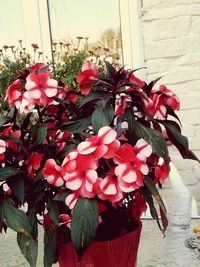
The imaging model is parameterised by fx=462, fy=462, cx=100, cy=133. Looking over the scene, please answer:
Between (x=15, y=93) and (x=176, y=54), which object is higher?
(x=15, y=93)

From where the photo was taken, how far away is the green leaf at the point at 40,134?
0.72 metres

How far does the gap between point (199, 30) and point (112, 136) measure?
187cm

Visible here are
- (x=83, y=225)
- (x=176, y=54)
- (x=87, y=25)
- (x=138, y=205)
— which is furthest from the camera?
(x=87, y=25)

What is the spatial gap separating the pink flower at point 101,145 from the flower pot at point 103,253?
0.64 feet

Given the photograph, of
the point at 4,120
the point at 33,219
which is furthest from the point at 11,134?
the point at 33,219

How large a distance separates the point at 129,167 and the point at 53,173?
0.39 ft

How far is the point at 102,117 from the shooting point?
0.65 m

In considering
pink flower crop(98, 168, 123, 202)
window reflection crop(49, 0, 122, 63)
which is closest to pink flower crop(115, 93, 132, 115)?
pink flower crop(98, 168, 123, 202)

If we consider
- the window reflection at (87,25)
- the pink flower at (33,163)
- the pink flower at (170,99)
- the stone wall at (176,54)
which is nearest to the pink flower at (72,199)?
the pink flower at (33,163)

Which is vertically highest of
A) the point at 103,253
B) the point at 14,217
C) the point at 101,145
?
the point at 101,145

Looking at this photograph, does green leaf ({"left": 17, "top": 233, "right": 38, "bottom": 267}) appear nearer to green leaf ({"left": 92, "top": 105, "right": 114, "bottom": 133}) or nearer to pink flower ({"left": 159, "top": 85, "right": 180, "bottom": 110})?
green leaf ({"left": 92, "top": 105, "right": 114, "bottom": 133})

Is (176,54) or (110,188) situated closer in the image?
(110,188)

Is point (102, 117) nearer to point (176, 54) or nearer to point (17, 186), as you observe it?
point (17, 186)

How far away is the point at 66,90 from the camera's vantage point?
0.77 m
